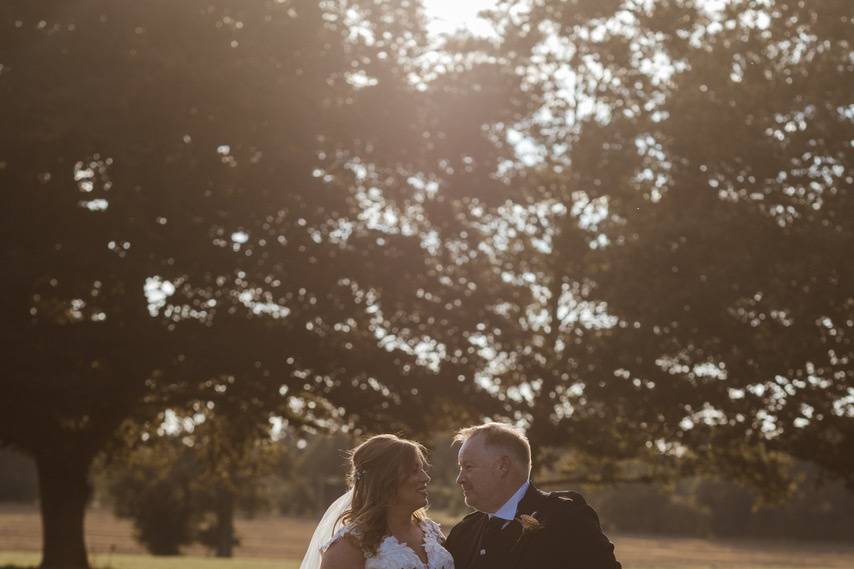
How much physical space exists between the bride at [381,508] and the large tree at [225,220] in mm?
19197

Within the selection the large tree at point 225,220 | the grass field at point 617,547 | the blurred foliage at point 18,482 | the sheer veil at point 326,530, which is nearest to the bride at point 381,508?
the sheer veil at point 326,530

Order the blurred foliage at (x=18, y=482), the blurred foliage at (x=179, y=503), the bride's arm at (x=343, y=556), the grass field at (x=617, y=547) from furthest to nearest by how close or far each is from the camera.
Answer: the blurred foliage at (x=18, y=482) → the grass field at (x=617, y=547) → the blurred foliage at (x=179, y=503) → the bride's arm at (x=343, y=556)

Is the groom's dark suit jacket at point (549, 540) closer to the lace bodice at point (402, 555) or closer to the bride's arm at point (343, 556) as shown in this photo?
the lace bodice at point (402, 555)

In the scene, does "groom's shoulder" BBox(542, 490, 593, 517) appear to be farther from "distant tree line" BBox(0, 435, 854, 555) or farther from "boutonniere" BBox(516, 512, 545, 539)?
"distant tree line" BBox(0, 435, 854, 555)

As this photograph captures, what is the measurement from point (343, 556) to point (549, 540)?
111 centimetres

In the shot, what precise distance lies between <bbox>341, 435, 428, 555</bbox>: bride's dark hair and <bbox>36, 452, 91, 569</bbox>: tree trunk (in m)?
24.8

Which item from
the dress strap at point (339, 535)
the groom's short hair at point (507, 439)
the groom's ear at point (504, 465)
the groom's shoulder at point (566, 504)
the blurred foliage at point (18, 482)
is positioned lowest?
the dress strap at point (339, 535)

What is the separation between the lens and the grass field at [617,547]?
6219cm

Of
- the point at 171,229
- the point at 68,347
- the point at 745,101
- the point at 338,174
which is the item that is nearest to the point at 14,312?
the point at 68,347

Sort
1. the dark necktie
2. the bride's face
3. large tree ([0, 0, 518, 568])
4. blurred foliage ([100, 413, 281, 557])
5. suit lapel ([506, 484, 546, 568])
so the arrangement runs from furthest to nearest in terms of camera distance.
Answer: blurred foliage ([100, 413, 281, 557]), large tree ([0, 0, 518, 568]), the dark necktie, suit lapel ([506, 484, 546, 568]), the bride's face

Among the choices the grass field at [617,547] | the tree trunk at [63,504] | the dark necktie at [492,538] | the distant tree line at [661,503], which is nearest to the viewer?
the dark necktie at [492,538]

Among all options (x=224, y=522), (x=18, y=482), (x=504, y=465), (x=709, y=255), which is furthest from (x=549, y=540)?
(x=18, y=482)

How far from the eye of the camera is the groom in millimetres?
6711

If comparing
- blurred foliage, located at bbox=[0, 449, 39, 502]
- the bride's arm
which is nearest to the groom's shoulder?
the bride's arm
